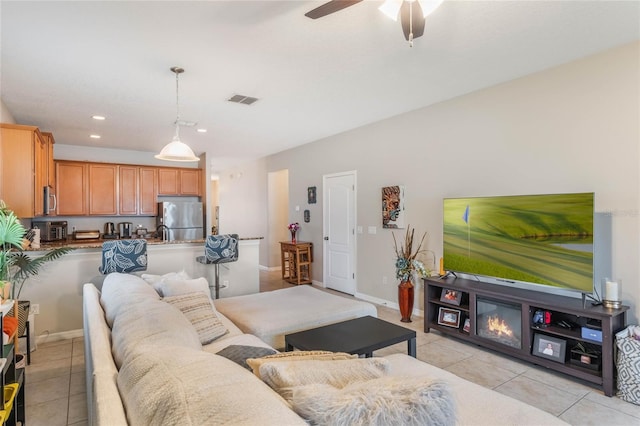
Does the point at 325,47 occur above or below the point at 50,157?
above

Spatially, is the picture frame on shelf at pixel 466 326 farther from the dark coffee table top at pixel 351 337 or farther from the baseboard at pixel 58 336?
the baseboard at pixel 58 336

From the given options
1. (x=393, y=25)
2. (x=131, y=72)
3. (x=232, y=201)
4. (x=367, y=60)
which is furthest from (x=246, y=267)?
(x=232, y=201)

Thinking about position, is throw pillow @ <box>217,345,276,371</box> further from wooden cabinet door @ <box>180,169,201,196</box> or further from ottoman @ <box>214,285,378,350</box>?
wooden cabinet door @ <box>180,169,201,196</box>

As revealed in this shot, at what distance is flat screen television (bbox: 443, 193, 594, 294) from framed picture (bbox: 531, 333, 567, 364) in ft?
1.43

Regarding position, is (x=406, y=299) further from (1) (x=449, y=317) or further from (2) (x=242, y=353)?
(2) (x=242, y=353)

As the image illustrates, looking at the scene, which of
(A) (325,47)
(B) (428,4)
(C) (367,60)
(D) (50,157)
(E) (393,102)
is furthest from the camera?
(D) (50,157)

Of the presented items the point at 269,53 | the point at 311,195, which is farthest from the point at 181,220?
the point at 269,53

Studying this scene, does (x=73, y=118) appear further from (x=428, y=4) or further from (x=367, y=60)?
(x=428, y=4)

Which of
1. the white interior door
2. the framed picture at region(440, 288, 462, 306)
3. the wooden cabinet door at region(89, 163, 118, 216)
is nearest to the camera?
the framed picture at region(440, 288, 462, 306)

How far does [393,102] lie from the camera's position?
13.3 ft

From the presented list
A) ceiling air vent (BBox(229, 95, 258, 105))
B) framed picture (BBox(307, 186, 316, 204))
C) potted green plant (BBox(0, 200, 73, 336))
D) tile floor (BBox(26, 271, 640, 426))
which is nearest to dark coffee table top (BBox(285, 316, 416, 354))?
tile floor (BBox(26, 271, 640, 426))

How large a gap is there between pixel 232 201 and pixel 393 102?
20.0 feet

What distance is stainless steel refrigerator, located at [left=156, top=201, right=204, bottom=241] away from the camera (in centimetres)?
635

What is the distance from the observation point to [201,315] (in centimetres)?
245
